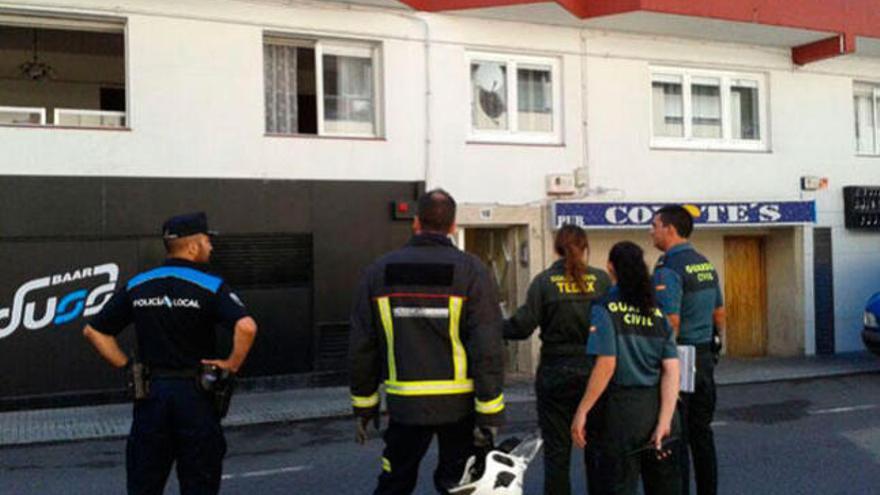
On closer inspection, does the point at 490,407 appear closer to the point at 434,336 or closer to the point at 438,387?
the point at 438,387

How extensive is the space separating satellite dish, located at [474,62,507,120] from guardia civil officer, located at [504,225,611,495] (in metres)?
8.08

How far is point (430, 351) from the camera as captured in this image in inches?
174

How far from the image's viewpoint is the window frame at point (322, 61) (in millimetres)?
12172

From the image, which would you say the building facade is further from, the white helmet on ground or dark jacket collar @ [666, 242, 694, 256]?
the white helmet on ground

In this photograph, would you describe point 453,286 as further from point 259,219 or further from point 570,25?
point 570,25

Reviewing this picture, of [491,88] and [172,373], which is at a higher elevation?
[491,88]

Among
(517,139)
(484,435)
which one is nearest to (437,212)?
(484,435)

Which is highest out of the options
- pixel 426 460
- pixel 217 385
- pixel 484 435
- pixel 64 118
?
pixel 64 118

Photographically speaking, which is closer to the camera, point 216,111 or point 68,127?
point 68,127

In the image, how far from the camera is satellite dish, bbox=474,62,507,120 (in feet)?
43.6

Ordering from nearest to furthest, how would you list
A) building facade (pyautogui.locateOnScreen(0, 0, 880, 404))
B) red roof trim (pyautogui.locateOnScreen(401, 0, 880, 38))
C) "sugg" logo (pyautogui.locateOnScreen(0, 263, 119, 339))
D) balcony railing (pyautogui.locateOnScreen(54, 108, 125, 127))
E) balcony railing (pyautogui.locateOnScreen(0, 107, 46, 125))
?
"sugg" logo (pyautogui.locateOnScreen(0, 263, 119, 339)) < building facade (pyautogui.locateOnScreen(0, 0, 880, 404)) < balcony railing (pyautogui.locateOnScreen(0, 107, 46, 125)) < balcony railing (pyautogui.locateOnScreen(54, 108, 125, 127)) < red roof trim (pyautogui.locateOnScreen(401, 0, 880, 38))

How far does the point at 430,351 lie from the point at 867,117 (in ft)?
47.2

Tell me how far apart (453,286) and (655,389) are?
1.18m

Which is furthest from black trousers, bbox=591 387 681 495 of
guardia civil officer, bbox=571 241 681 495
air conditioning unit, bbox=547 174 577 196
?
air conditioning unit, bbox=547 174 577 196
